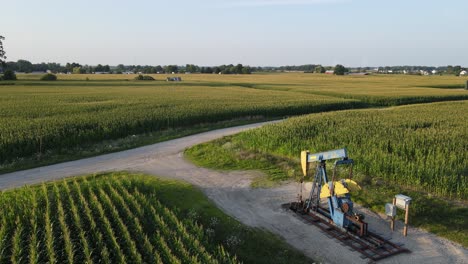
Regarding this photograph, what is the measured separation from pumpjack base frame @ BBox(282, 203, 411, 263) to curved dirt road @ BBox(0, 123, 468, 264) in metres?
0.17

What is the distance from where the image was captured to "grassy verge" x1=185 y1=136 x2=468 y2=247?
11.7 meters

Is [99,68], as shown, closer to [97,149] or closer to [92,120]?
[92,120]

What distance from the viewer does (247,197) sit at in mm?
14133

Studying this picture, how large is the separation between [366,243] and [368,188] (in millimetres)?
4320

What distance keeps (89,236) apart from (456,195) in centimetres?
1192

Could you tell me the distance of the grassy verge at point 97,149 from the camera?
19309mm

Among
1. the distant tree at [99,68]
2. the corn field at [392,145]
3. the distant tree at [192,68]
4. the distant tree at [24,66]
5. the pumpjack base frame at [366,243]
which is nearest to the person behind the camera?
the pumpjack base frame at [366,243]

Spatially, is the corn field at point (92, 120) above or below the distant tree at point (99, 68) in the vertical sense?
below

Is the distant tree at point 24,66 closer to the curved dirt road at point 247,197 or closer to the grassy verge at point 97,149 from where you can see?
the grassy verge at point 97,149

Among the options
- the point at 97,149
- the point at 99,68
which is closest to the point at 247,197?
the point at 97,149

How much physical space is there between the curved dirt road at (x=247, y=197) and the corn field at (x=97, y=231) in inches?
94.8

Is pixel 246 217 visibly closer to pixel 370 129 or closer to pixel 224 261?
pixel 224 261

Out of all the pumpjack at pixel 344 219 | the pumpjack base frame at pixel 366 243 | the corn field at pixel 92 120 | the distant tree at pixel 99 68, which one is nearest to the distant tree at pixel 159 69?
the distant tree at pixel 99 68

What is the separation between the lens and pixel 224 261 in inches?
332
